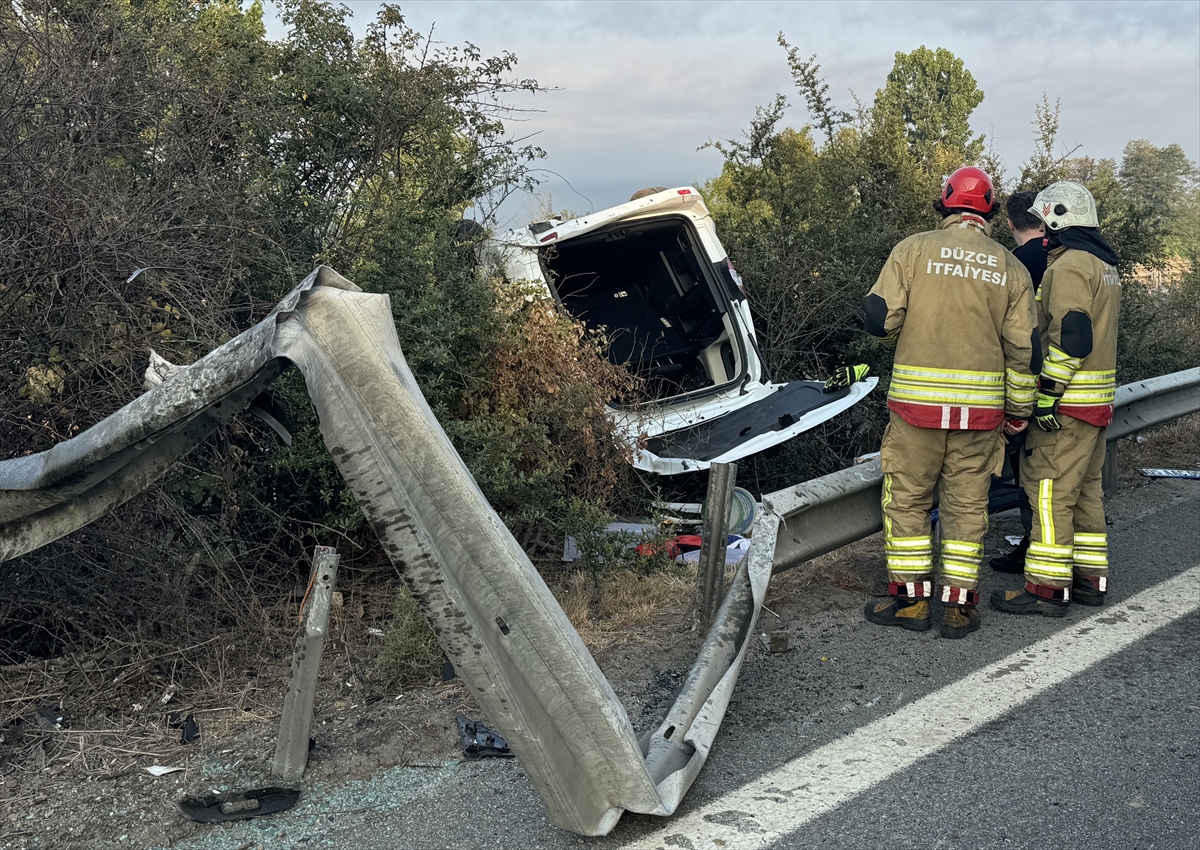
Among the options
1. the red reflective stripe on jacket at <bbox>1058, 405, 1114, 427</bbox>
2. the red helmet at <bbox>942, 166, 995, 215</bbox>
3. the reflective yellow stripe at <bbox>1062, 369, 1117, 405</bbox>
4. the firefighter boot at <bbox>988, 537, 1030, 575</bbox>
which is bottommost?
the firefighter boot at <bbox>988, 537, 1030, 575</bbox>

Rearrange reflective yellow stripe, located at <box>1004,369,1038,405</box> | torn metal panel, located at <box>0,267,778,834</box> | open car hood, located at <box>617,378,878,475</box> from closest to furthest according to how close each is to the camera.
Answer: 1. torn metal panel, located at <box>0,267,778,834</box>
2. reflective yellow stripe, located at <box>1004,369,1038,405</box>
3. open car hood, located at <box>617,378,878,475</box>

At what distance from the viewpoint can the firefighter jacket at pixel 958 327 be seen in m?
4.35

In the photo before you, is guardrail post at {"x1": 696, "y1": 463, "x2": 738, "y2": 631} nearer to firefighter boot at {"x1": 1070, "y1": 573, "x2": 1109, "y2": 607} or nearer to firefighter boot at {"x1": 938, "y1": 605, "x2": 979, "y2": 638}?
firefighter boot at {"x1": 938, "y1": 605, "x2": 979, "y2": 638}

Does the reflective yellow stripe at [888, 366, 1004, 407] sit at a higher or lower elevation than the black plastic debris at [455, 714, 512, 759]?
higher

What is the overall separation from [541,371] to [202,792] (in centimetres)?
290

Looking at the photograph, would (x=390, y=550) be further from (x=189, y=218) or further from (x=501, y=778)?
(x=189, y=218)

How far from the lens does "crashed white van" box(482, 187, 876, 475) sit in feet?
20.2

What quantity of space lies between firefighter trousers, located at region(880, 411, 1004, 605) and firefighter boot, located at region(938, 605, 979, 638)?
0.24 feet

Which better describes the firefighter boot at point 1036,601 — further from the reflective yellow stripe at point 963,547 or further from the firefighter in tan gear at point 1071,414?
the reflective yellow stripe at point 963,547

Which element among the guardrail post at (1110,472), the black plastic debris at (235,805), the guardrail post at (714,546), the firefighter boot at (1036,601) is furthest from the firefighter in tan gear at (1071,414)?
the black plastic debris at (235,805)

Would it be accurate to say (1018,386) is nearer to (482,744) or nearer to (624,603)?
(624,603)

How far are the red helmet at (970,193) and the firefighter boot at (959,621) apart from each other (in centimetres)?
179

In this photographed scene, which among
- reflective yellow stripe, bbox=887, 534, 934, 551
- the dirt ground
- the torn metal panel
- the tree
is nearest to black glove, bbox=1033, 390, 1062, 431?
reflective yellow stripe, bbox=887, 534, 934, 551

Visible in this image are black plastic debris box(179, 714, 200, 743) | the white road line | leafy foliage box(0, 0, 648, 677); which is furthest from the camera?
leafy foliage box(0, 0, 648, 677)
